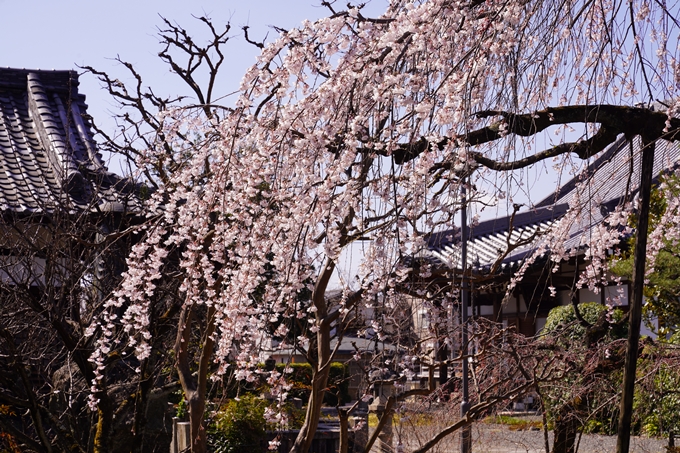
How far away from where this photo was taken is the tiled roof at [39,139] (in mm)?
A: 7328

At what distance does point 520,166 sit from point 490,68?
0.55m

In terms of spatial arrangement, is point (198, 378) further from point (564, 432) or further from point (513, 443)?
point (513, 443)

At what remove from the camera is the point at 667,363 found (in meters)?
5.97

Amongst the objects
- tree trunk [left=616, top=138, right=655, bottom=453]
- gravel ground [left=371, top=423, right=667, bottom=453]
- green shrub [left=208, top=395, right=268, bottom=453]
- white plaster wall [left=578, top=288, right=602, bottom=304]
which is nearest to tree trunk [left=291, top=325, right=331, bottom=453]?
tree trunk [left=616, top=138, right=655, bottom=453]

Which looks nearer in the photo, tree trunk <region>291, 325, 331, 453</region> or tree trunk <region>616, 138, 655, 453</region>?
tree trunk <region>616, 138, 655, 453</region>

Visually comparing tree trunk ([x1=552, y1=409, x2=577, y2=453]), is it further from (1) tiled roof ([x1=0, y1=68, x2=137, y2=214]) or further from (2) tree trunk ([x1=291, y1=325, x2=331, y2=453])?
(1) tiled roof ([x1=0, y1=68, x2=137, y2=214])

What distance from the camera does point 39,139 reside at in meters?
9.25

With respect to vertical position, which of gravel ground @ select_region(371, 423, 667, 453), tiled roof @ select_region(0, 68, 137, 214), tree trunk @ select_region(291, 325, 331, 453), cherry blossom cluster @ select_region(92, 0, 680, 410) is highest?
tiled roof @ select_region(0, 68, 137, 214)

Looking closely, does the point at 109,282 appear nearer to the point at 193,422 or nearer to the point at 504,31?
the point at 193,422

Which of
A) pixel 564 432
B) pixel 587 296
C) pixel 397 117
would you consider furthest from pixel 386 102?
pixel 587 296

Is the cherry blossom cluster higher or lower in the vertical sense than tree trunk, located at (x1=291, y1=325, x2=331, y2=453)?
higher

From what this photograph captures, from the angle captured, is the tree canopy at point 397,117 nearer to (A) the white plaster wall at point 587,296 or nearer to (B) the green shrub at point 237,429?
(B) the green shrub at point 237,429

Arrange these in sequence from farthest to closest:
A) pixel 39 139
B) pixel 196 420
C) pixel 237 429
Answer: pixel 39 139 < pixel 237 429 < pixel 196 420

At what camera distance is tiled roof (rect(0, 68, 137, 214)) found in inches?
289
